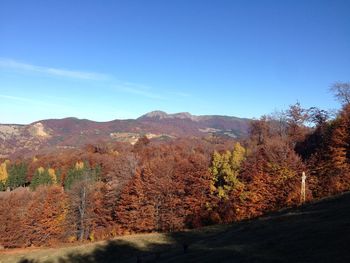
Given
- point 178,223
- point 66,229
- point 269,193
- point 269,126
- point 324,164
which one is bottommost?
point 66,229

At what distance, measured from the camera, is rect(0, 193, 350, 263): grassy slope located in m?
18.2

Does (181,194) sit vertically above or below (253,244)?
below

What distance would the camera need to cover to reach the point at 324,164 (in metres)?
67.5

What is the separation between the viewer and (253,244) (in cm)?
2292

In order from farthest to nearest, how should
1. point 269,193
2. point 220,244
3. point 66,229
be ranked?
point 66,229 < point 269,193 < point 220,244

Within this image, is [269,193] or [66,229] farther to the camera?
[66,229]

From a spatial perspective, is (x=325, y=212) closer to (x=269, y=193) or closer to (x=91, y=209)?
(x=269, y=193)

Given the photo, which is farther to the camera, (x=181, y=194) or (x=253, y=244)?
A: (x=181, y=194)

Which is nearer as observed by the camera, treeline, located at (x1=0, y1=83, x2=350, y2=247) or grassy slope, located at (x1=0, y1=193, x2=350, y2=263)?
grassy slope, located at (x1=0, y1=193, x2=350, y2=263)

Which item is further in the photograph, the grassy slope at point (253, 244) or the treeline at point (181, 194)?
the treeline at point (181, 194)

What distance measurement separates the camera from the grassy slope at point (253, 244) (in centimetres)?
1822

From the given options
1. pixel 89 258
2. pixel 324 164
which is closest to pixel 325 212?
pixel 89 258

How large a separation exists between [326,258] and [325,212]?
11.2 m

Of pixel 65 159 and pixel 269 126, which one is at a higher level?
pixel 269 126
